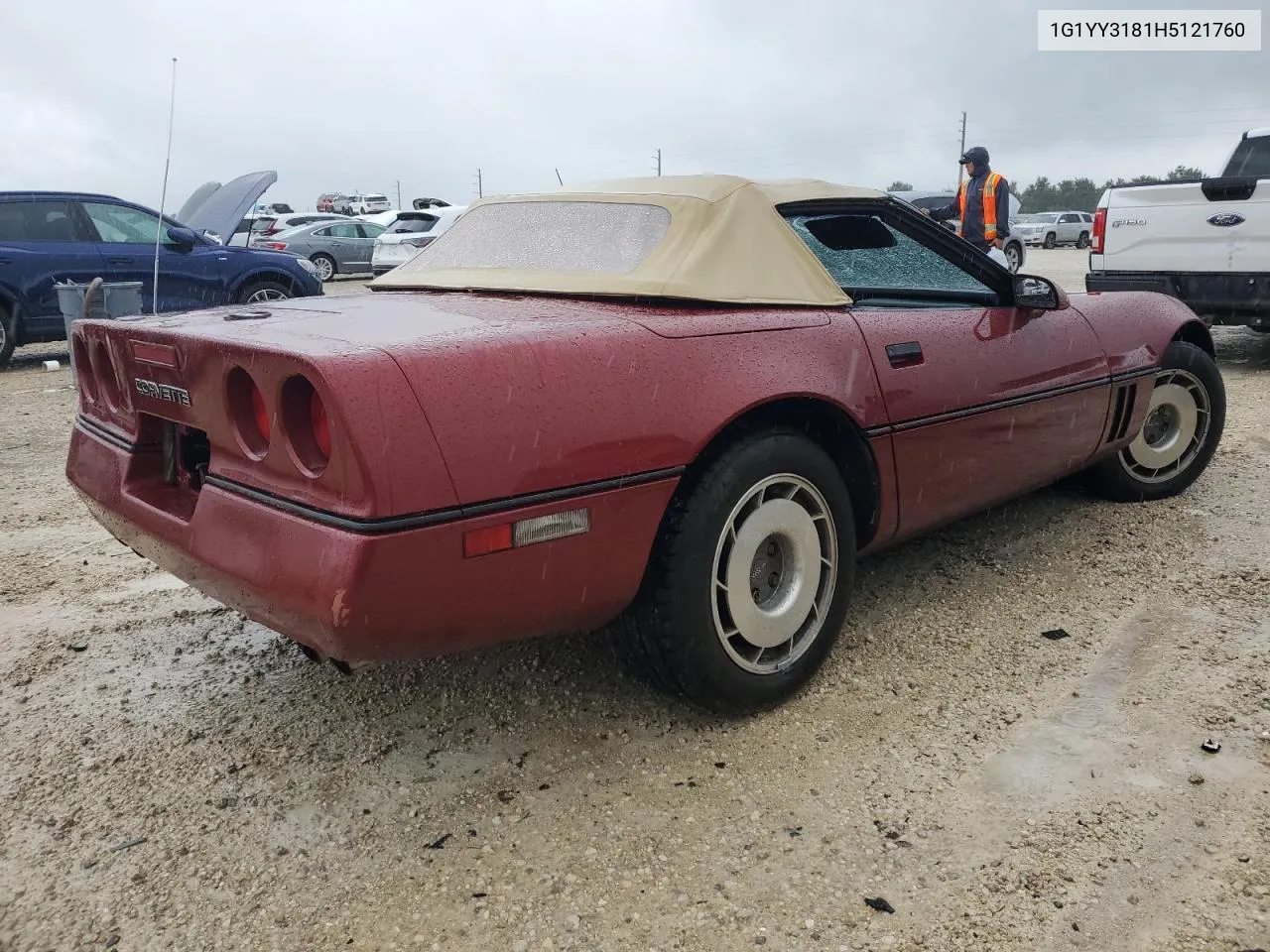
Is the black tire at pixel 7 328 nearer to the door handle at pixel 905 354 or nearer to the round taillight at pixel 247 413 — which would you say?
the round taillight at pixel 247 413

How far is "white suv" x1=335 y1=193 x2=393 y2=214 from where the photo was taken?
39.0 metres

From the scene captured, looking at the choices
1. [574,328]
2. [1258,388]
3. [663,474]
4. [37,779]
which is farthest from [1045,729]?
[1258,388]

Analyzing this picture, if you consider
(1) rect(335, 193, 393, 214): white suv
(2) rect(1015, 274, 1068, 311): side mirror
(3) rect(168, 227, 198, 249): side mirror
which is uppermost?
(1) rect(335, 193, 393, 214): white suv

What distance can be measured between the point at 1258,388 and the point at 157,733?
282 inches

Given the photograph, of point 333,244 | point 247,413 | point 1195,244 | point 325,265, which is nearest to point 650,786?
point 247,413

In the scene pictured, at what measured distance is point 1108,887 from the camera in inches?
75.6

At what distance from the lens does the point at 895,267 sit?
3.18m

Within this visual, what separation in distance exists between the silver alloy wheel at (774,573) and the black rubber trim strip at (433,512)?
A: 0.32 m

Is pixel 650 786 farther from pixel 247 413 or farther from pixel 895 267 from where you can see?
pixel 895 267

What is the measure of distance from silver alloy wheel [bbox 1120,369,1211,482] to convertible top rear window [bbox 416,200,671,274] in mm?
2552

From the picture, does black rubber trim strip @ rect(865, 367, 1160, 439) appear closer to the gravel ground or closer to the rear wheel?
the gravel ground

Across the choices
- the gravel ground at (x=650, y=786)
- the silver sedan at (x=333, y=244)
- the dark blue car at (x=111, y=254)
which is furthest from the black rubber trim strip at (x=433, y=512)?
the silver sedan at (x=333, y=244)

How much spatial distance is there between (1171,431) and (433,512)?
145 inches

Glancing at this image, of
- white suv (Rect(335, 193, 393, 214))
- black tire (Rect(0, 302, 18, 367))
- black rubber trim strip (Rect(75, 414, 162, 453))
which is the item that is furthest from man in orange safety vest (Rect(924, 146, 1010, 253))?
white suv (Rect(335, 193, 393, 214))
